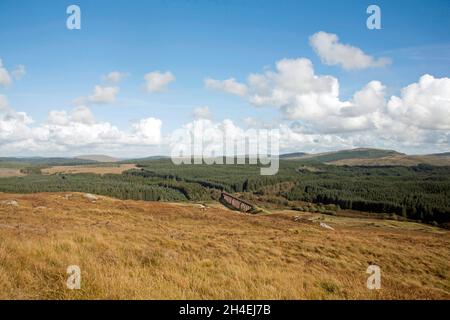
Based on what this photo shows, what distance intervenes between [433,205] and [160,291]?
142399 millimetres

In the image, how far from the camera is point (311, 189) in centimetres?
17050

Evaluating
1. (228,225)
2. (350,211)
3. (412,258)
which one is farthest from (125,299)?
(350,211)
